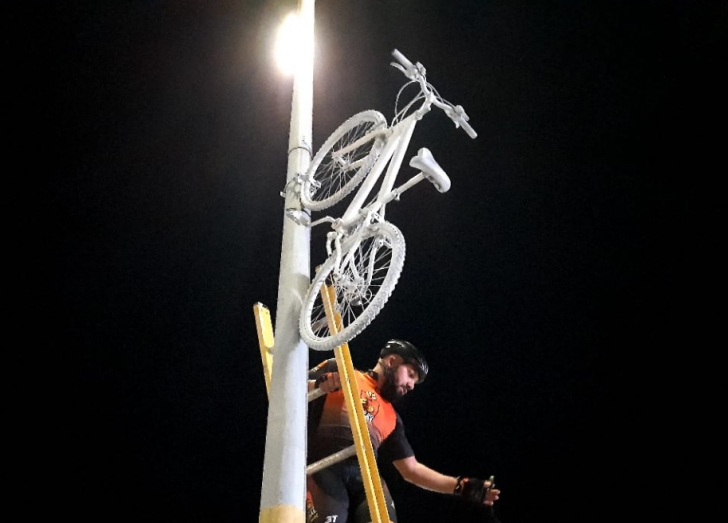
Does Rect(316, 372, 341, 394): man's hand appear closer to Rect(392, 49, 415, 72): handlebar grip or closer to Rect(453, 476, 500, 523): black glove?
Rect(453, 476, 500, 523): black glove

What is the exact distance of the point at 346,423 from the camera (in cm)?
579

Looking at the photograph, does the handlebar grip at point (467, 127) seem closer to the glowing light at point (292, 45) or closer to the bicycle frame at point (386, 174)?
the bicycle frame at point (386, 174)

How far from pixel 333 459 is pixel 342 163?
2965mm

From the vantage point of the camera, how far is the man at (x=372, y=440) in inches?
A: 207

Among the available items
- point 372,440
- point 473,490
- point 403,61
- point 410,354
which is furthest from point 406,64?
point 473,490

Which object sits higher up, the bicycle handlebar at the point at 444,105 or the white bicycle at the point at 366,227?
the bicycle handlebar at the point at 444,105

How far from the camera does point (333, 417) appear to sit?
582cm

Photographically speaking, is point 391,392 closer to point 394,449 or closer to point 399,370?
point 399,370

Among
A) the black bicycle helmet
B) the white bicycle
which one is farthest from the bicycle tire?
the black bicycle helmet

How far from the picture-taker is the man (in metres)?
5.27

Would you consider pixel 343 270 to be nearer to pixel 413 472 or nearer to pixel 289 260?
pixel 289 260

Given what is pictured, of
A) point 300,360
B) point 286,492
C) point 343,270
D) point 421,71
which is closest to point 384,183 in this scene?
point 343,270

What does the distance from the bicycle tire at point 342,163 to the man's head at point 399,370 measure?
1764 mm

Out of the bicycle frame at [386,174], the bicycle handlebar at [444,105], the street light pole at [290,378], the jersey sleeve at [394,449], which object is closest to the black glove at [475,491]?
the jersey sleeve at [394,449]
